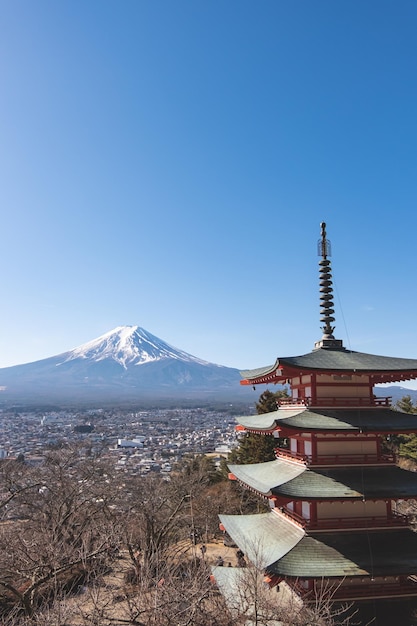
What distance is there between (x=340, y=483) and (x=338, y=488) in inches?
9.2

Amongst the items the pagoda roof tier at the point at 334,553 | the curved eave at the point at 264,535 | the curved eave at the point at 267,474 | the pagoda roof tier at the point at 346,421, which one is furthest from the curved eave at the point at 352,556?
the pagoda roof tier at the point at 346,421

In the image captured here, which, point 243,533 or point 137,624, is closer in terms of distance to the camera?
point 137,624

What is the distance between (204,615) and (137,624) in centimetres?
136

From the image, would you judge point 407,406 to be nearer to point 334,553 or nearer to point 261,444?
point 261,444

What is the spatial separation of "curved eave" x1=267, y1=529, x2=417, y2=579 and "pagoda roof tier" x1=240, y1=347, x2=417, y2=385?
12.7ft

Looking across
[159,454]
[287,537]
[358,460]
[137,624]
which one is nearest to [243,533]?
[287,537]

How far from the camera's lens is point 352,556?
1050 centimetres

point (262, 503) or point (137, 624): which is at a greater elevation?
point (137, 624)

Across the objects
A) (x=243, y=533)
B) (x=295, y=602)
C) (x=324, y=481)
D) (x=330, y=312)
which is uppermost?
(x=330, y=312)

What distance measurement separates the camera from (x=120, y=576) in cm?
2102

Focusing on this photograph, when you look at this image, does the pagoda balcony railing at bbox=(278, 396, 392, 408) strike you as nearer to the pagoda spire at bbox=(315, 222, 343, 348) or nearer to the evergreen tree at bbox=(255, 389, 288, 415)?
the pagoda spire at bbox=(315, 222, 343, 348)

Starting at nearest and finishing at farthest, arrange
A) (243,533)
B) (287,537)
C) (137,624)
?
(137,624)
(287,537)
(243,533)

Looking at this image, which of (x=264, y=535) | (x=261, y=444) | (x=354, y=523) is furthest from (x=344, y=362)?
(x=261, y=444)

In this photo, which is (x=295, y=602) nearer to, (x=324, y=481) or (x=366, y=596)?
(x=366, y=596)
